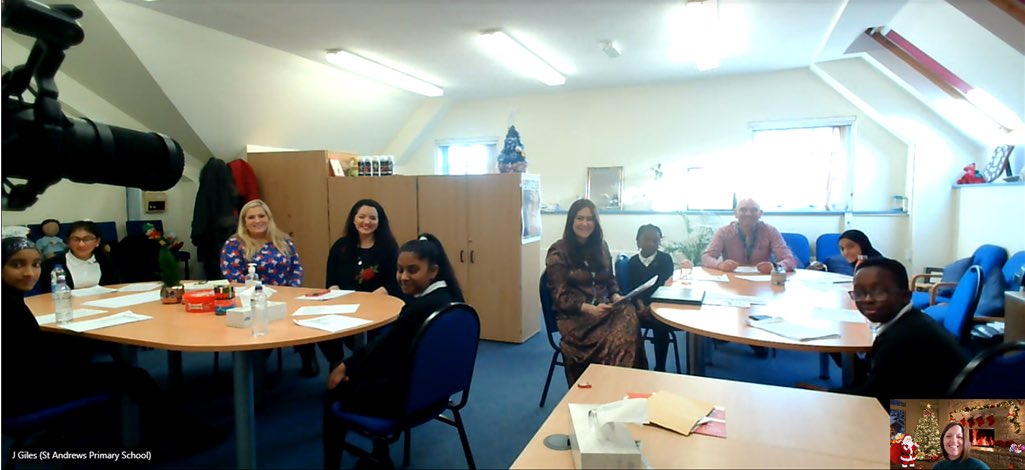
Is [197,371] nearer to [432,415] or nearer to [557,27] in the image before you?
[432,415]

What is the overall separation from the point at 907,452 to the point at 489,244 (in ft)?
11.6

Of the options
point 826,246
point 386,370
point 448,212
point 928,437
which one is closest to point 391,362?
point 386,370

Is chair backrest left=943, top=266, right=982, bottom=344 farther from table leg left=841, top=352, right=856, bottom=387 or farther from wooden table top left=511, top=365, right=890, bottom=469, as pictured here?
wooden table top left=511, top=365, right=890, bottom=469

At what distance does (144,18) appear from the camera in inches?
146

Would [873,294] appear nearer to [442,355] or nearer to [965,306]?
[965,306]

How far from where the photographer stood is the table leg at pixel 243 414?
2109 millimetres

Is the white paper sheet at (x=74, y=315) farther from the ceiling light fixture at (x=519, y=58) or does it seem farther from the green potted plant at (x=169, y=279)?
the ceiling light fixture at (x=519, y=58)

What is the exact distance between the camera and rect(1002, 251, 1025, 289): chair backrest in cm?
331

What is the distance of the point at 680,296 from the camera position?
266 centimetres

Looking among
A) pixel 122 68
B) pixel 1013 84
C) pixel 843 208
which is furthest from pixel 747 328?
pixel 122 68

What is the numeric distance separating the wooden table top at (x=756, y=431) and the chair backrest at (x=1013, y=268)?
9.85 feet

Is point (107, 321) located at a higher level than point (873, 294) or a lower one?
lower

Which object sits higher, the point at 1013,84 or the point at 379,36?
the point at 379,36

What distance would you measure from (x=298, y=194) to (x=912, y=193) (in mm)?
6228
